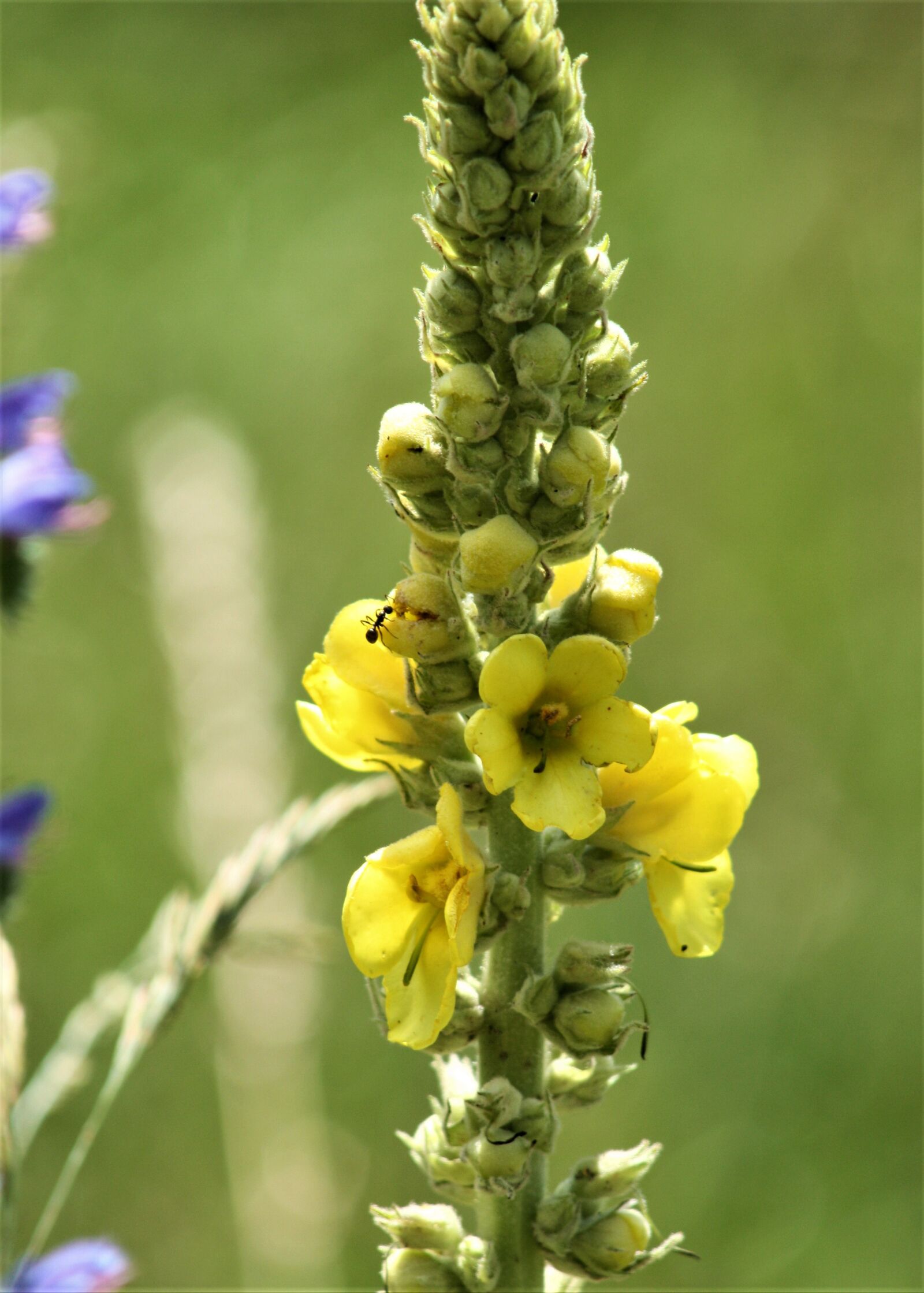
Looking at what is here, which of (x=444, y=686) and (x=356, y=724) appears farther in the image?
(x=356, y=724)

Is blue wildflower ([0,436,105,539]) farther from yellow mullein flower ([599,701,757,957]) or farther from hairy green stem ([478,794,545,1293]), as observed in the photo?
yellow mullein flower ([599,701,757,957])

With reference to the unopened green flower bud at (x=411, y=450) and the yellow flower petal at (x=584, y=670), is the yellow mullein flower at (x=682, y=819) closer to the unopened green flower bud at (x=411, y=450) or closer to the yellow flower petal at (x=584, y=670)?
the yellow flower petal at (x=584, y=670)

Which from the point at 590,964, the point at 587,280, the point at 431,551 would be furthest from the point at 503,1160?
the point at 587,280

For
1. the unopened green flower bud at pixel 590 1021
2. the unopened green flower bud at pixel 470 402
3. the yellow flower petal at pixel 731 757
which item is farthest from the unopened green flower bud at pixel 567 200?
the unopened green flower bud at pixel 590 1021

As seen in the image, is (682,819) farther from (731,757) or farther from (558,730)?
(558,730)

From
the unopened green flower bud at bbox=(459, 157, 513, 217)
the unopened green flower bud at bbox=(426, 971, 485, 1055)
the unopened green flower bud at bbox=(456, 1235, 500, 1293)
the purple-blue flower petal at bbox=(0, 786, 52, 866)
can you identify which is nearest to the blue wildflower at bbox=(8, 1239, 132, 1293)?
the unopened green flower bud at bbox=(456, 1235, 500, 1293)

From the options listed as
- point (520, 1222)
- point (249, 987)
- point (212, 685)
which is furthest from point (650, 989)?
point (520, 1222)
